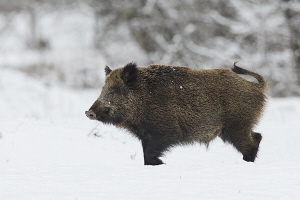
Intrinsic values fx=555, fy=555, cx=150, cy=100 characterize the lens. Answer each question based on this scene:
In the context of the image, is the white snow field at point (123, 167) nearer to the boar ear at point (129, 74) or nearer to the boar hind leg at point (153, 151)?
the boar hind leg at point (153, 151)

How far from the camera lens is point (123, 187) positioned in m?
4.62

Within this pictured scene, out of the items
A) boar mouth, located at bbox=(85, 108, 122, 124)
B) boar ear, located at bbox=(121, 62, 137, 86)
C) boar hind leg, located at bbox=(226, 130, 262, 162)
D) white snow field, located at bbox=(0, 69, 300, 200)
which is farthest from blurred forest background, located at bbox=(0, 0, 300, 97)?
boar mouth, located at bbox=(85, 108, 122, 124)

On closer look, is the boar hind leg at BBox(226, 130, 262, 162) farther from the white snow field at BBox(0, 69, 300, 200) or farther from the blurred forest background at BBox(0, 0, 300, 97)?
the blurred forest background at BBox(0, 0, 300, 97)

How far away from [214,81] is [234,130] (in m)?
0.66

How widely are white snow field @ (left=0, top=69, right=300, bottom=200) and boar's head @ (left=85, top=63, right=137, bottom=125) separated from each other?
599 millimetres

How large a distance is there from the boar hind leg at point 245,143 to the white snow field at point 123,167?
0.16 meters

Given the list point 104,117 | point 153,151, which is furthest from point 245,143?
point 104,117

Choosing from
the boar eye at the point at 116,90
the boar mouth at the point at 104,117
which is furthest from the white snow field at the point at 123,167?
the boar eye at the point at 116,90

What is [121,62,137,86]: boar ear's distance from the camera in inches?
266

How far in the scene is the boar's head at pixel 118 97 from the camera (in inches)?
264

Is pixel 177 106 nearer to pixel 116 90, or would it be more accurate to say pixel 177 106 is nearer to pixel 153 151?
pixel 153 151

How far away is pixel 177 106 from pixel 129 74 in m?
0.71

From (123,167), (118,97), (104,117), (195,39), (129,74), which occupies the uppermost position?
(195,39)

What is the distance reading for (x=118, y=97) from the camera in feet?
22.3
